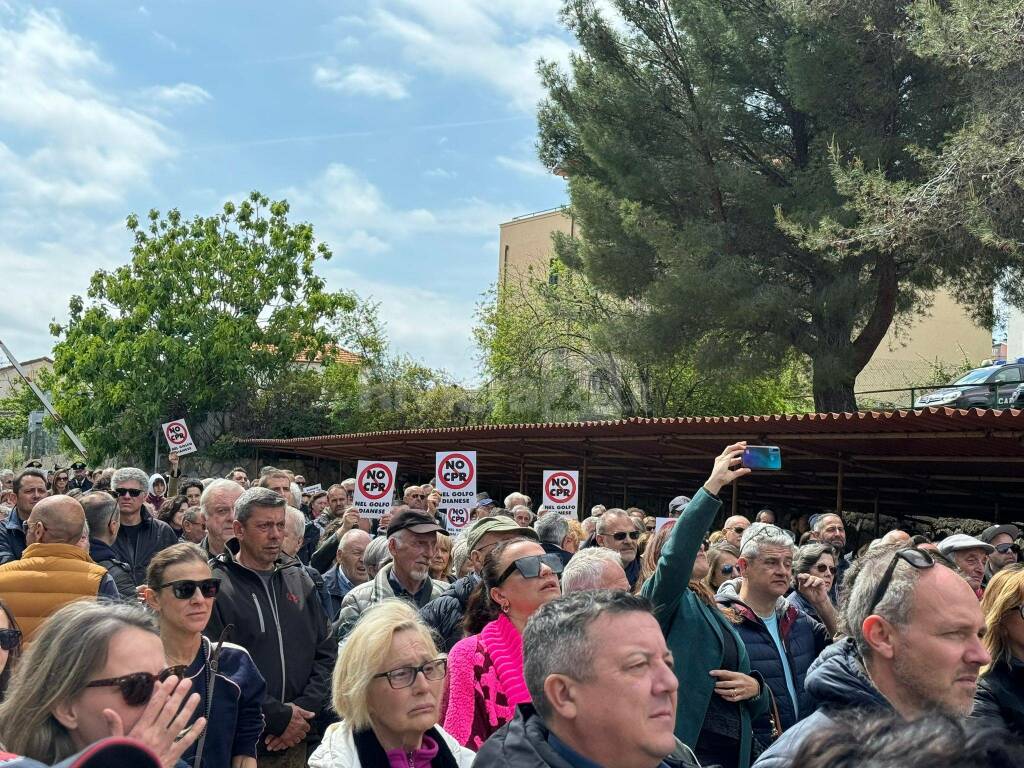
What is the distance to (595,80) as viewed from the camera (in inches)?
1015

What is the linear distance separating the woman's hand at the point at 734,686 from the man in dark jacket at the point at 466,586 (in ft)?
4.13

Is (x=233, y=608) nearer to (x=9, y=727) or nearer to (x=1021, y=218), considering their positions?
(x=9, y=727)

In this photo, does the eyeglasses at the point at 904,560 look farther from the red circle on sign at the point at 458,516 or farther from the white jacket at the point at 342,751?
the red circle on sign at the point at 458,516

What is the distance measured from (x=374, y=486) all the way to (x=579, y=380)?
22.2 meters

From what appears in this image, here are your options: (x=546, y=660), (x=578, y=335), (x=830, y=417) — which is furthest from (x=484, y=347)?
(x=546, y=660)

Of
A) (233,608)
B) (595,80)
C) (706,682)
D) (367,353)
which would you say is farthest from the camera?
(367,353)

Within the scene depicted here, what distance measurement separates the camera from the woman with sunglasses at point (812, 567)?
580cm

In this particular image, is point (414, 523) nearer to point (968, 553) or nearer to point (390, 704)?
point (390, 704)

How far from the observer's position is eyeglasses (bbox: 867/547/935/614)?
3.13 meters

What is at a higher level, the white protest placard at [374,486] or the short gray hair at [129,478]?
the short gray hair at [129,478]

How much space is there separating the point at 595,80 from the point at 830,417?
15658 mm

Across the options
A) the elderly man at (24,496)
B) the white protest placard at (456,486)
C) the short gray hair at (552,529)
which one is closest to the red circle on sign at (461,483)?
the white protest placard at (456,486)

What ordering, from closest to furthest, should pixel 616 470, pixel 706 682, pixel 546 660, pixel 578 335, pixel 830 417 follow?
pixel 546 660, pixel 706 682, pixel 830 417, pixel 616 470, pixel 578 335

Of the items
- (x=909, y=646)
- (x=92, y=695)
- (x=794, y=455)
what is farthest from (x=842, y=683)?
(x=794, y=455)
